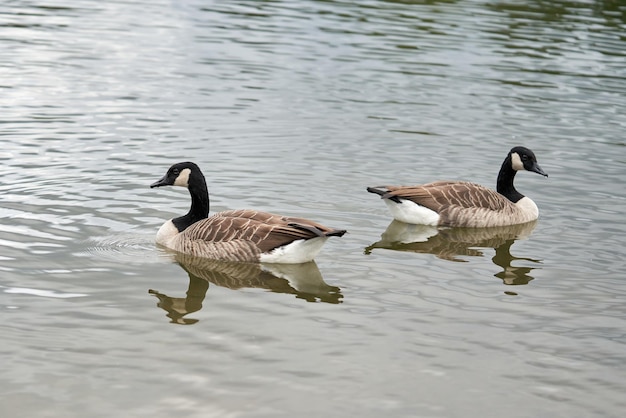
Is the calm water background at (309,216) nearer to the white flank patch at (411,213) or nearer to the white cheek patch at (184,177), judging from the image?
the white flank patch at (411,213)

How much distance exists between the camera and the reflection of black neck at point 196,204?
572 inches

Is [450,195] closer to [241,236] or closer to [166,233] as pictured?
[241,236]

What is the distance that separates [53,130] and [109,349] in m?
11.2

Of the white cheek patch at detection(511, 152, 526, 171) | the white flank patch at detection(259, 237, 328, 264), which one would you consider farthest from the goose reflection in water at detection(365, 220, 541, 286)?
the white flank patch at detection(259, 237, 328, 264)

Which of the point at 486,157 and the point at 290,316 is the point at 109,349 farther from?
the point at 486,157

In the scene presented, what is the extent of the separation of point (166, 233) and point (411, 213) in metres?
3.93

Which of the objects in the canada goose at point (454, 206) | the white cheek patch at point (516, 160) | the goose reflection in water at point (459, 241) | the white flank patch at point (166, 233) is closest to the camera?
the white flank patch at point (166, 233)

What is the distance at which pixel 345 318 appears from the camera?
38.7 feet

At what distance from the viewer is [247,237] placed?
13.6m

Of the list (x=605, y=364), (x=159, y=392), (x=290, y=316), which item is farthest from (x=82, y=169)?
(x=605, y=364)

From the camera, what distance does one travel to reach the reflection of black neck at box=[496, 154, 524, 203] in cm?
1720

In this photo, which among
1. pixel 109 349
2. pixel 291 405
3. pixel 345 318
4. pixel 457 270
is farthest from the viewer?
pixel 457 270

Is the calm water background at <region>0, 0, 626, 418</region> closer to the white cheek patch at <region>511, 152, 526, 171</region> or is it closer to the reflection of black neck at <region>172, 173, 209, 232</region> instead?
the reflection of black neck at <region>172, 173, 209, 232</region>

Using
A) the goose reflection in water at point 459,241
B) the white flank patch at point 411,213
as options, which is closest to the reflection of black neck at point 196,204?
the goose reflection in water at point 459,241
